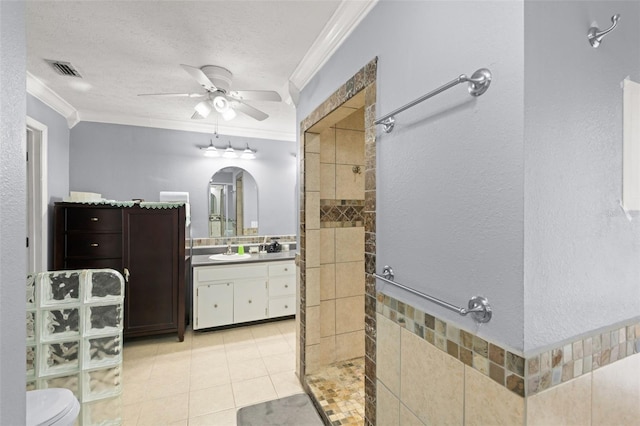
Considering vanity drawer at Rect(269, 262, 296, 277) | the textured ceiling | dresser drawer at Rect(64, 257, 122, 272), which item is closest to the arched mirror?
vanity drawer at Rect(269, 262, 296, 277)

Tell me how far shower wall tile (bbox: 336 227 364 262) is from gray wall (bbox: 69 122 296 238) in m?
1.84

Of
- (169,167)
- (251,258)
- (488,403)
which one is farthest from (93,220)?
(488,403)

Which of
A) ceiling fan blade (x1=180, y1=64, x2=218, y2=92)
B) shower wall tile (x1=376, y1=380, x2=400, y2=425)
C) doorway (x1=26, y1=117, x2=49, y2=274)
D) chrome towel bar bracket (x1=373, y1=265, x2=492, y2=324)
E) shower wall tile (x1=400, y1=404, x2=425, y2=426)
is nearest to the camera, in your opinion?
chrome towel bar bracket (x1=373, y1=265, x2=492, y2=324)

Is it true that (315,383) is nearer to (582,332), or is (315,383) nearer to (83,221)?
(582,332)

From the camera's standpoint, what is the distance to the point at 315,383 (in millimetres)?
2250

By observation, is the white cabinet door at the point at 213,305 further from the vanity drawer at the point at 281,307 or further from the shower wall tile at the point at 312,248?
the shower wall tile at the point at 312,248

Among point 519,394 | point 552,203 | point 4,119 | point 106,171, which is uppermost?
point 106,171

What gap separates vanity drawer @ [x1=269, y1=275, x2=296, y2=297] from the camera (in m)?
3.59

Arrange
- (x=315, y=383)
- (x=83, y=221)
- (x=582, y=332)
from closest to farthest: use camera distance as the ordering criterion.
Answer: (x=582, y=332), (x=315, y=383), (x=83, y=221)

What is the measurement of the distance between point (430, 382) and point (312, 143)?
178 cm

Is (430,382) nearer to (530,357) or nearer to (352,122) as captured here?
(530,357)

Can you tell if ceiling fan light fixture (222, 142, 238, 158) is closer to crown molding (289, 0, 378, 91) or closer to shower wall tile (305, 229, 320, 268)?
crown molding (289, 0, 378, 91)

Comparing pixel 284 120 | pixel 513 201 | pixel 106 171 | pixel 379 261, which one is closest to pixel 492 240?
pixel 513 201

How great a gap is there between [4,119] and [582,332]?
1.67m
